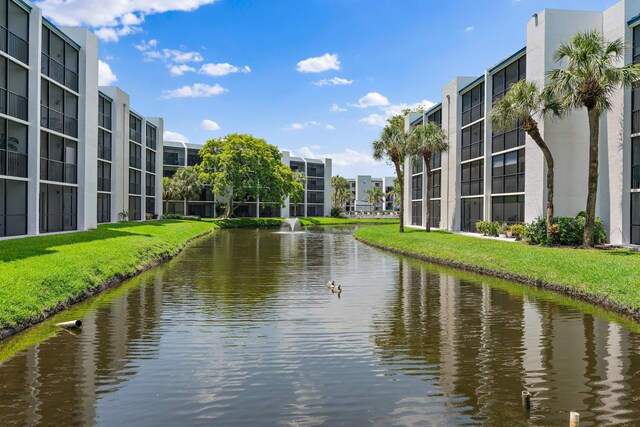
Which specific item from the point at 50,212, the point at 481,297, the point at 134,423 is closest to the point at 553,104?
the point at 481,297

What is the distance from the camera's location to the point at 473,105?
44.9m

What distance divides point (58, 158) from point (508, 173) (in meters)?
31.1

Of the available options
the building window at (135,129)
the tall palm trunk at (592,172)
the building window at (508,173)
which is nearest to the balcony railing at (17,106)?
the building window at (135,129)

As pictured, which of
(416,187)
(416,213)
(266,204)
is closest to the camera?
(416,213)

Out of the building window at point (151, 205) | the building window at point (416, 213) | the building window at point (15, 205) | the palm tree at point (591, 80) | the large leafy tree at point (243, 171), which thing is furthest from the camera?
the large leafy tree at point (243, 171)

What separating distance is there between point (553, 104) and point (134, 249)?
923 inches

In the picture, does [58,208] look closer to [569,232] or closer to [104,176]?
[104,176]

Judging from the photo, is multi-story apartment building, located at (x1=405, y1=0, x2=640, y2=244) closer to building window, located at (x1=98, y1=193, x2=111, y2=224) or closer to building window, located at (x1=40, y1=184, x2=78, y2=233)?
building window, located at (x1=40, y1=184, x2=78, y2=233)

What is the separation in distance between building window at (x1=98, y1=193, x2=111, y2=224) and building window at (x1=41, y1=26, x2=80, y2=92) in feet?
49.9

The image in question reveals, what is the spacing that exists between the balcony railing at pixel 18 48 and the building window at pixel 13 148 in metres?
3.48

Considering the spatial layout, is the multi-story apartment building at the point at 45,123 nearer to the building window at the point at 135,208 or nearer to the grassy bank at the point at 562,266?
the building window at the point at 135,208

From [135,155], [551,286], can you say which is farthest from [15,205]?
[135,155]

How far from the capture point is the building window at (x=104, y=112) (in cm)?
4809

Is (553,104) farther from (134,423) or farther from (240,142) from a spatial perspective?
(240,142)
